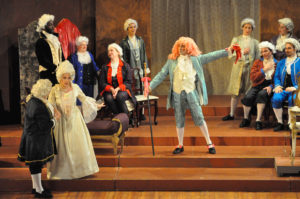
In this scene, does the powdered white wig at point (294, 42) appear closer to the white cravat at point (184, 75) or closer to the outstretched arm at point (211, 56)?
the outstretched arm at point (211, 56)

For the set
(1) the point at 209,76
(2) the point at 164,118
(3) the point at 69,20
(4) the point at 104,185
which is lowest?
(4) the point at 104,185

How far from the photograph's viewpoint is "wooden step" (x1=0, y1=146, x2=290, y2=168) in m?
6.87

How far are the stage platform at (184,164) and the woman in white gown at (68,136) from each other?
5.4 inches

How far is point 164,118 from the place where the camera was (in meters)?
8.84

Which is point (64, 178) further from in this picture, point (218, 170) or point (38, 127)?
point (218, 170)

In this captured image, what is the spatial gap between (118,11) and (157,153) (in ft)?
11.5

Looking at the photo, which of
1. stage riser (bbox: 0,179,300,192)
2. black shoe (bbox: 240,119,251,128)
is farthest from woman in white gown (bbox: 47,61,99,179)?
black shoe (bbox: 240,119,251,128)

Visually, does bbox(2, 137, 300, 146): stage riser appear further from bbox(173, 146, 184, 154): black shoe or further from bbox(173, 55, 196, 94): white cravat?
bbox(173, 55, 196, 94): white cravat

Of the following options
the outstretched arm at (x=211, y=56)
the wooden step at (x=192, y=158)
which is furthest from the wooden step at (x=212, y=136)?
the outstretched arm at (x=211, y=56)

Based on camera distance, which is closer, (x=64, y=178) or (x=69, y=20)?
(x=64, y=178)

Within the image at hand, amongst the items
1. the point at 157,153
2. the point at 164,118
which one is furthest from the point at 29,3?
the point at 157,153

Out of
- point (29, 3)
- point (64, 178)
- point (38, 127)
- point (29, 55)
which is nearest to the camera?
point (38, 127)

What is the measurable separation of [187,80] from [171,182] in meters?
1.36

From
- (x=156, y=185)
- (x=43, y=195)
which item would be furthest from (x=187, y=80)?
(x=43, y=195)
